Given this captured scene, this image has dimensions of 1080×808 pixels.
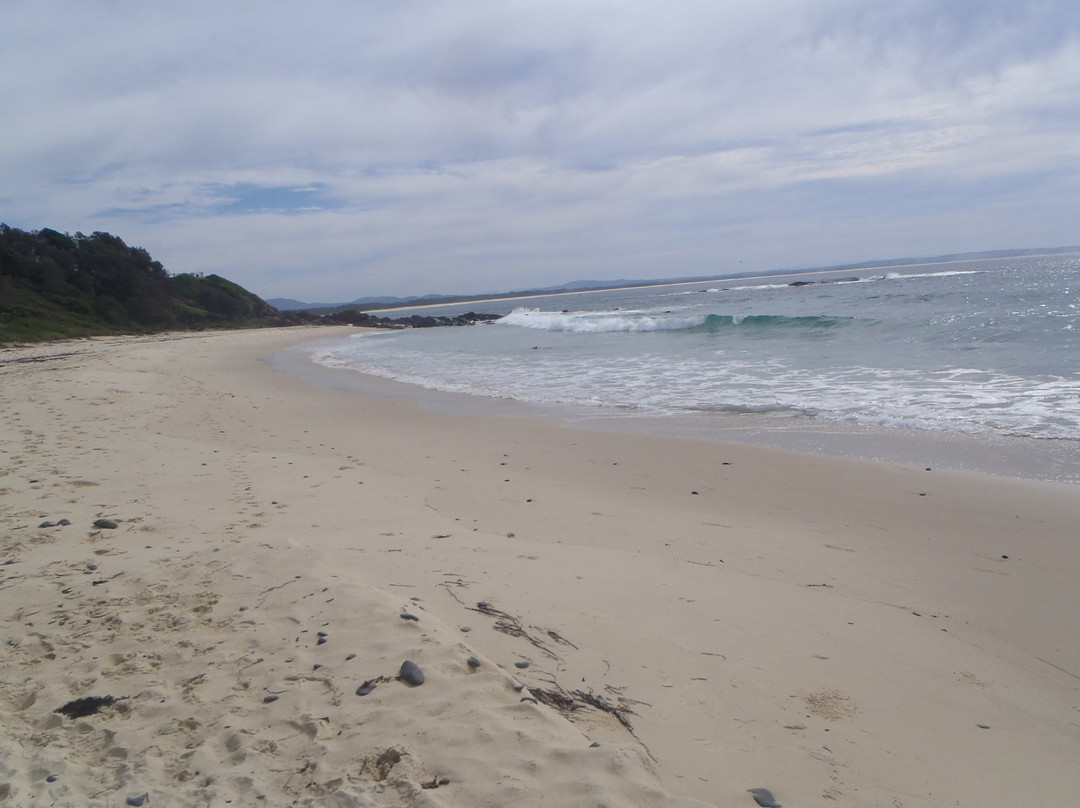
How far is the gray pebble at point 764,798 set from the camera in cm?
204

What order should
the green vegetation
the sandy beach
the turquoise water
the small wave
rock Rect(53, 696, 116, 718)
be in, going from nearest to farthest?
1. the sandy beach
2. rock Rect(53, 696, 116, 718)
3. the turquoise water
4. the small wave
5. the green vegetation

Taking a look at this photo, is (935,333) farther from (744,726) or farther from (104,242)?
(104,242)

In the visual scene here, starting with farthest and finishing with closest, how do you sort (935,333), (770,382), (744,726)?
1. (935,333)
2. (770,382)
3. (744,726)

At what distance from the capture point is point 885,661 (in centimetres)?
299

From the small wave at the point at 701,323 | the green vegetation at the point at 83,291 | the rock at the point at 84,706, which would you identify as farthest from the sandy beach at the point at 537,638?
the green vegetation at the point at 83,291

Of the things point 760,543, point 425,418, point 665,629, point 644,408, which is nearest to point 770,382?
point 644,408

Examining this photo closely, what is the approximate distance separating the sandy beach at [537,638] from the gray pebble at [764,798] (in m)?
0.02

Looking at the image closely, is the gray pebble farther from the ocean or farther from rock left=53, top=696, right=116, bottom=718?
the ocean

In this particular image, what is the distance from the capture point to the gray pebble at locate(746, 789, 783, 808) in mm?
2045

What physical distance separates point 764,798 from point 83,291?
4150cm

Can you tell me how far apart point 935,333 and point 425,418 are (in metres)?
14.9

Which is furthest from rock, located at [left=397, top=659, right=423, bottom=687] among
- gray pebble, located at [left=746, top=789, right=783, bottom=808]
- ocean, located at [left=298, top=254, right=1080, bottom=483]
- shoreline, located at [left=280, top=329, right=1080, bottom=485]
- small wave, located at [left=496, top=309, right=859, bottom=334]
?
small wave, located at [left=496, top=309, right=859, bottom=334]

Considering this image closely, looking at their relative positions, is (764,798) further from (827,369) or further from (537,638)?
(827,369)

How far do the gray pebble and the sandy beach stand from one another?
0.02 m
